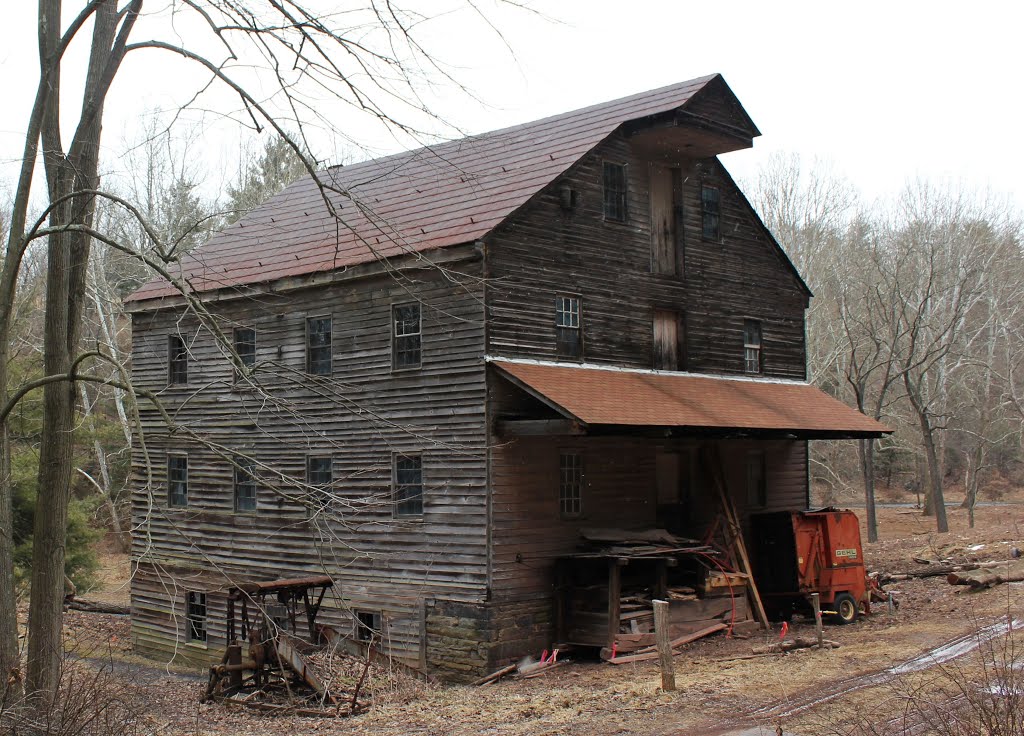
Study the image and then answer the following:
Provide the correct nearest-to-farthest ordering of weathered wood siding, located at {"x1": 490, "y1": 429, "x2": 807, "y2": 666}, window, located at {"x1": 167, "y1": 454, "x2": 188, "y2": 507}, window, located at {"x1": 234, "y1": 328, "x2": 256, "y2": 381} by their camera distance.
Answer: weathered wood siding, located at {"x1": 490, "y1": 429, "x2": 807, "y2": 666} < window, located at {"x1": 234, "y1": 328, "x2": 256, "y2": 381} < window, located at {"x1": 167, "y1": 454, "x2": 188, "y2": 507}

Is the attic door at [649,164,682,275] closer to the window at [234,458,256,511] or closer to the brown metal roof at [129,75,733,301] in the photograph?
the brown metal roof at [129,75,733,301]

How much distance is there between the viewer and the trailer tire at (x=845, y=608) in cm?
2177

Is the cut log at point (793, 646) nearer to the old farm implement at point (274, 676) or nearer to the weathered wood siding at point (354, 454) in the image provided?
the weathered wood siding at point (354, 454)

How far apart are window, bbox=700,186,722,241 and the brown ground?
900cm

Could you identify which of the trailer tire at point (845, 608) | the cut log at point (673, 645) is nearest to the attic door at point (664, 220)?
the cut log at point (673, 645)

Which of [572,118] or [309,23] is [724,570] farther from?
[309,23]

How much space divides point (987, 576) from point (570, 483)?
964cm

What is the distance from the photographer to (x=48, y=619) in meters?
12.1

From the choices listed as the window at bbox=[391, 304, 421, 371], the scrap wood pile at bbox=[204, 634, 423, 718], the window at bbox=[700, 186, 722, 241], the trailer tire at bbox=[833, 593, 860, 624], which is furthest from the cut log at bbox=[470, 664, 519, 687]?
the window at bbox=[700, 186, 722, 241]

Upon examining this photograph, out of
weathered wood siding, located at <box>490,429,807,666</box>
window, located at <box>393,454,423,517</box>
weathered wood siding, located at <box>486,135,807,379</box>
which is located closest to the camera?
weathered wood siding, located at <box>490,429,807,666</box>

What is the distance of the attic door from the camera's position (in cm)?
2347

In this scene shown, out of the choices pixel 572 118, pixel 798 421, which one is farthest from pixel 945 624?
pixel 572 118

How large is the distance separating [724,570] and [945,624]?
13.8 feet

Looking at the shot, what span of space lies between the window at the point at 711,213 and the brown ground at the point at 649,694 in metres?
9.00
